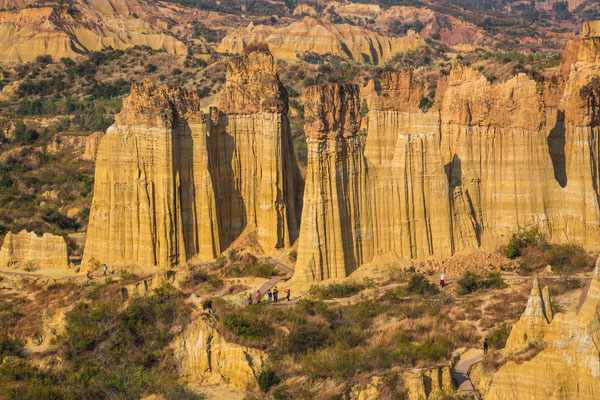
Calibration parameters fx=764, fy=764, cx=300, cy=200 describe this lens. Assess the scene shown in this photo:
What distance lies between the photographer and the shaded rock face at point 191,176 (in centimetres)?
3869

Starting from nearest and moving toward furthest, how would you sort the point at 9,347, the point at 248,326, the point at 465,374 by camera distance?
the point at 465,374, the point at 248,326, the point at 9,347

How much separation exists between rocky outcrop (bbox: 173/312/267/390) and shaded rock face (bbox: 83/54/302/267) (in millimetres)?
9498

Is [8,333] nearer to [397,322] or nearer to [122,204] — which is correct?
[122,204]

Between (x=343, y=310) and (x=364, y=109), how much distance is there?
5663 cm

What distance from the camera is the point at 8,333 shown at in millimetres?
33688

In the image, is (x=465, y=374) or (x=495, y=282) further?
(x=495, y=282)

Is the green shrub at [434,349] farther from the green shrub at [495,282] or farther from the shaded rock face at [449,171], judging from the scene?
the shaded rock face at [449,171]

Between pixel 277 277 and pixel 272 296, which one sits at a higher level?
pixel 277 277

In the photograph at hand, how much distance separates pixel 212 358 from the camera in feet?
94.7

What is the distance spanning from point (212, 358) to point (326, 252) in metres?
8.18

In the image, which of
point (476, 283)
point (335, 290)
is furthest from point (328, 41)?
point (335, 290)

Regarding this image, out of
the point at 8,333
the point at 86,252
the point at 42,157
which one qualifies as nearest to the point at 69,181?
the point at 42,157

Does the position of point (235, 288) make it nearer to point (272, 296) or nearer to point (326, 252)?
point (272, 296)

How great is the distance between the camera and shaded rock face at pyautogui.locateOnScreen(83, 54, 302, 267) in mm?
38688
